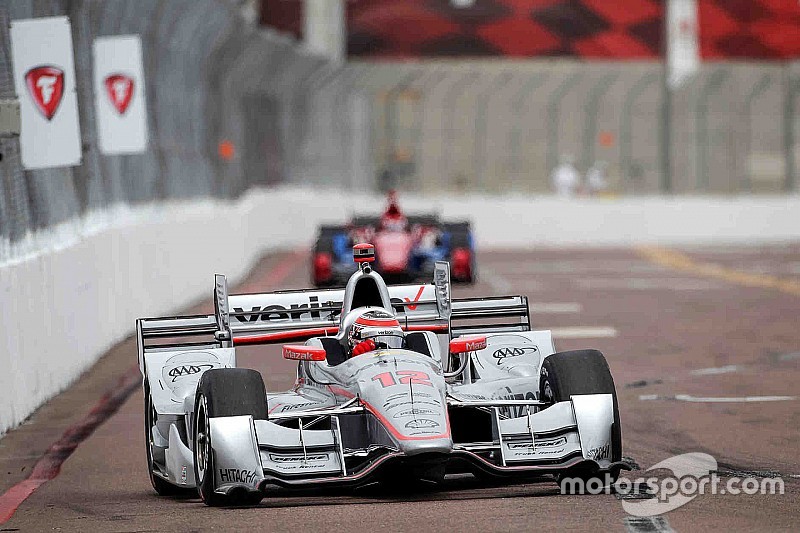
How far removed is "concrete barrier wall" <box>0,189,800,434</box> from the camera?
13360 millimetres

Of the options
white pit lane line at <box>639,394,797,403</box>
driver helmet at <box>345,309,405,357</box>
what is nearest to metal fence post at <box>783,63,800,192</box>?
white pit lane line at <box>639,394,797,403</box>

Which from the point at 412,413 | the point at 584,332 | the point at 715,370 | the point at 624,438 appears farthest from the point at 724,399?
the point at 584,332

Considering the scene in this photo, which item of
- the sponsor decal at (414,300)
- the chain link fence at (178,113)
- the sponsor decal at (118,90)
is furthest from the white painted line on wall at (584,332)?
the sponsor decal at (414,300)

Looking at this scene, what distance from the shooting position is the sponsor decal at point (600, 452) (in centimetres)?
883

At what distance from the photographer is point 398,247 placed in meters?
27.0

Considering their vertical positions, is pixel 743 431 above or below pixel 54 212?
below

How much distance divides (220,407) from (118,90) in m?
11.4

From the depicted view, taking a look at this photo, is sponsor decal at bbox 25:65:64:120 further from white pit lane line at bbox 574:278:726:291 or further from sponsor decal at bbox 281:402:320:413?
white pit lane line at bbox 574:278:726:291

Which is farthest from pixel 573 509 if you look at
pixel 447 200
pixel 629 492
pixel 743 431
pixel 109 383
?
pixel 447 200

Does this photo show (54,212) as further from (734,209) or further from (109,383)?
(734,209)

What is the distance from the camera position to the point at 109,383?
1502cm

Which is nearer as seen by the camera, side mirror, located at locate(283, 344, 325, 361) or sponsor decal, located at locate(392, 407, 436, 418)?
sponsor decal, located at locate(392, 407, 436, 418)

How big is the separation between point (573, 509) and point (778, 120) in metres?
50.2

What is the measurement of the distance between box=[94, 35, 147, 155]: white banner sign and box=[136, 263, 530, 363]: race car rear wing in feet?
28.9
